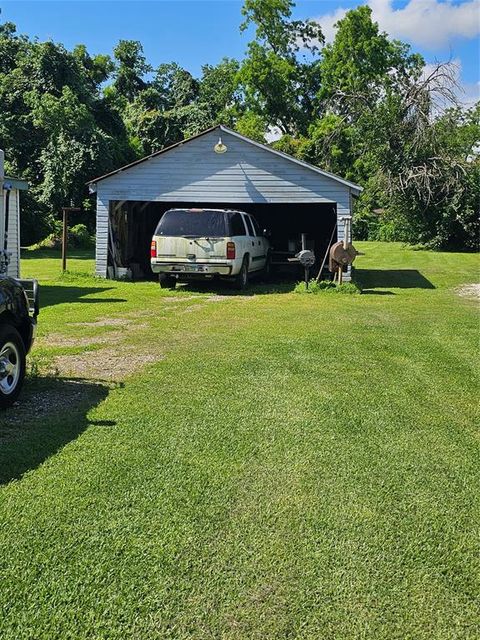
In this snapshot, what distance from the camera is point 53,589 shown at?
269 cm

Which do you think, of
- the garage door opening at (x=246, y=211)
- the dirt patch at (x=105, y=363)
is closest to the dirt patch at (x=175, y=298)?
the garage door opening at (x=246, y=211)

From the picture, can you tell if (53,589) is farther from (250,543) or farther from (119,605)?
(250,543)

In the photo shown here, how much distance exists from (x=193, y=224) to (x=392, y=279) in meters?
6.78

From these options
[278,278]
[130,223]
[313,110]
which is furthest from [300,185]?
[313,110]

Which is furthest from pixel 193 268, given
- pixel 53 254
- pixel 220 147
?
pixel 53 254

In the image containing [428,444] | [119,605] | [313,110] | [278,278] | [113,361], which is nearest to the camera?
[119,605]

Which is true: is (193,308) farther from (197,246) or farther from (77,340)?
(77,340)

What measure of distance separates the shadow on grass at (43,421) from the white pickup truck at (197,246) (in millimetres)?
7762

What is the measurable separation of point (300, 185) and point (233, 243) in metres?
3.44

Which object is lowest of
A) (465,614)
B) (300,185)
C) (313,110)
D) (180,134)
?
(465,614)

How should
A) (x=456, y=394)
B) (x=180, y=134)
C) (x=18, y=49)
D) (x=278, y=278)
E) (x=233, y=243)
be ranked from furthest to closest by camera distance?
1. (x=180, y=134)
2. (x=18, y=49)
3. (x=278, y=278)
4. (x=233, y=243)
5. (x=456, y=394)

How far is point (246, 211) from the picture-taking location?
21562mm

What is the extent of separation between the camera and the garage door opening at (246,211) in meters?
17.8

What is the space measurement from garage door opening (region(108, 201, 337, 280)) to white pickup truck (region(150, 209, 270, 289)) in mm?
3197
